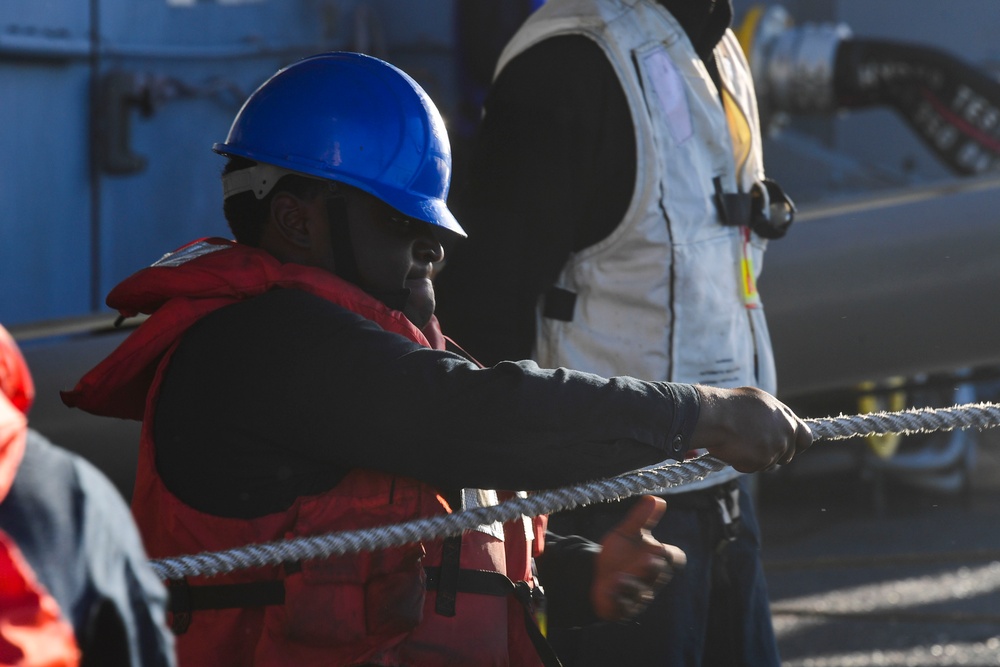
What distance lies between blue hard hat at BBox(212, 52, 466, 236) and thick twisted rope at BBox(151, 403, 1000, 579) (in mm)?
397

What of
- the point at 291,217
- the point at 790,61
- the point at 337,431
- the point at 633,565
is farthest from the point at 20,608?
the point at 790,61

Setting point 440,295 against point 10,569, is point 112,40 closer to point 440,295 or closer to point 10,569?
point 440,295

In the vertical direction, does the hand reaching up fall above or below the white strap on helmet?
below

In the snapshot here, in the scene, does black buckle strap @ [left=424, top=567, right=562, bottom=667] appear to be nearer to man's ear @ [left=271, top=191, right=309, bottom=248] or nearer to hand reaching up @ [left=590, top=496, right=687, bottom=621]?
hand reaching up @ [left=590, top=496, right=687, bottom=621]

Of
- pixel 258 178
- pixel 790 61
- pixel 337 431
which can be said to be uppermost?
pixel 258 178

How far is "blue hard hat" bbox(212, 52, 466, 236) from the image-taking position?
168cm

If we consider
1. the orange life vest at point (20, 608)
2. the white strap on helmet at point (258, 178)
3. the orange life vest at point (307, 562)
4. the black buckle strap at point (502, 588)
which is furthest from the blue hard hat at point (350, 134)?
the orange life vest at point (20, 608)

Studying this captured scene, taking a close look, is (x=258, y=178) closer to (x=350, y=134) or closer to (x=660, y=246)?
(x=350, y=134)

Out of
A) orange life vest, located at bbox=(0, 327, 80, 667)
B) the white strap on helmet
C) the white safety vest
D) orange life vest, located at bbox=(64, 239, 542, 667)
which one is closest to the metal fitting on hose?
the white safety vest

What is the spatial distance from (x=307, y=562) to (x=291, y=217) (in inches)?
17.7

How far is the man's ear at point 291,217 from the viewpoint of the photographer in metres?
1.68

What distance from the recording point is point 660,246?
6.95 feet

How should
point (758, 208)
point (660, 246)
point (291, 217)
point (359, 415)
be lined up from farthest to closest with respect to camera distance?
point (758, 208) → point (660, 246) → point (291, 217) → point (359, 415)

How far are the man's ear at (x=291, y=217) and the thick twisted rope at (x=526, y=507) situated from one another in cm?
40
